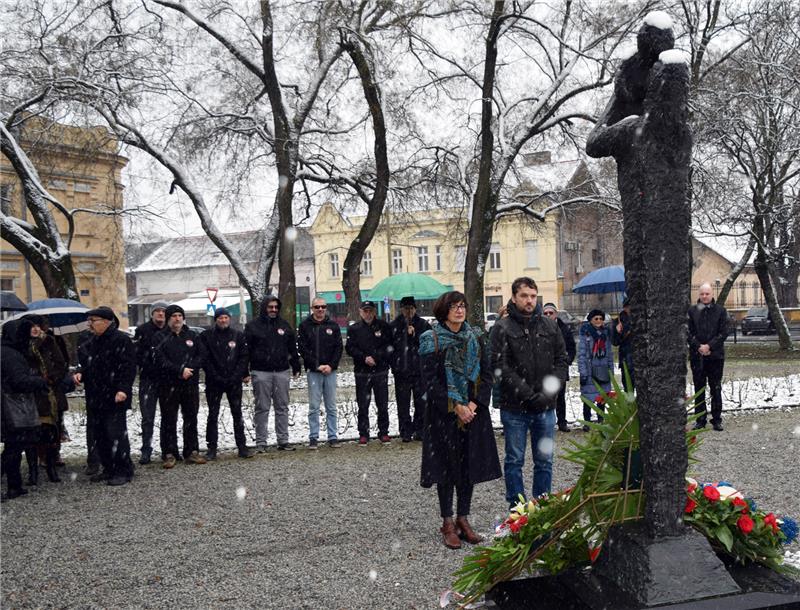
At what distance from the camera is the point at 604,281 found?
47.9ft

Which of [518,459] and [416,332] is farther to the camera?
[416,332]

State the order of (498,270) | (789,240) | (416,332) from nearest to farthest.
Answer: (416,332)
(789,240)
(498,270)

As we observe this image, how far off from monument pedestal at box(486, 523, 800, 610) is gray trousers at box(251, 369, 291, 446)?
21.9ft

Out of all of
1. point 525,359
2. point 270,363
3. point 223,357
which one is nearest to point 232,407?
point 223,357

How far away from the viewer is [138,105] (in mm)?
17562

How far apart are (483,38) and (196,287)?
49.3m

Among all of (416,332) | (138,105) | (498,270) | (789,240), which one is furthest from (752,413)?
(498,270)

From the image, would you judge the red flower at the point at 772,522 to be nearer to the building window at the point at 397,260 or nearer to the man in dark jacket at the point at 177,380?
the man in dark jacket at the point at 177,380

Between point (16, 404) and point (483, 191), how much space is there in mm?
10947

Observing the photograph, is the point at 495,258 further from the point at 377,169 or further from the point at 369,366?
the point at 369,366

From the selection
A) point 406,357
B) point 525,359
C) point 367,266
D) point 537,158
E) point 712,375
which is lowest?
point 712,375

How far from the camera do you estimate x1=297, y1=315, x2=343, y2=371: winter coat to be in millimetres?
10273

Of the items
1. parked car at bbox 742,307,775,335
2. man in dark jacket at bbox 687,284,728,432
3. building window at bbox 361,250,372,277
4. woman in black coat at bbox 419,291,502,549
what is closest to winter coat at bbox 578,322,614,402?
man in dark jacket at bbox 687,284,728,432

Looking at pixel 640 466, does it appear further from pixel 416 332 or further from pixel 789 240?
pixel 789 240
